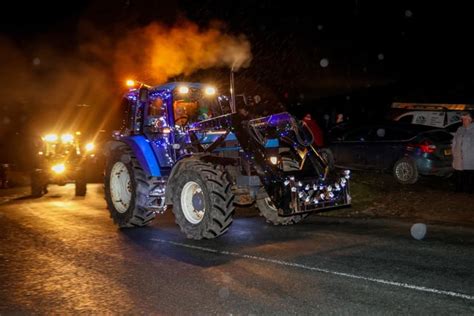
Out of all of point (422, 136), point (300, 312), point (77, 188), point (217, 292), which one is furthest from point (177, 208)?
point (77, 188)

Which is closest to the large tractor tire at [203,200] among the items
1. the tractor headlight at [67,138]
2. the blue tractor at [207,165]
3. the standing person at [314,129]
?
the blue tractor at [207,165]

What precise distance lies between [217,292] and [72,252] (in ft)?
10.8

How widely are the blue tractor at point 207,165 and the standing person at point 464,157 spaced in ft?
14.7

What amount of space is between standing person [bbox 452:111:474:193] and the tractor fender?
6944 millimetres

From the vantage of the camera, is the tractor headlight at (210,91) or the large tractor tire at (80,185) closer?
the tractor headlight at (210,91)

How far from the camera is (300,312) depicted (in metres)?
4.86

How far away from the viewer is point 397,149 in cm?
1393

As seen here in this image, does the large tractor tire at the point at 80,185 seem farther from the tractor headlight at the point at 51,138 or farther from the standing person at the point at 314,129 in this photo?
the standing person at the point at 314,129

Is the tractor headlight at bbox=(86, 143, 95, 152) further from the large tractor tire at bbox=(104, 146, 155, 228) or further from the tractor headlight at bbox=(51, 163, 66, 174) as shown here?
the large tractor tire at bbox=(104, 146, 155, 228)

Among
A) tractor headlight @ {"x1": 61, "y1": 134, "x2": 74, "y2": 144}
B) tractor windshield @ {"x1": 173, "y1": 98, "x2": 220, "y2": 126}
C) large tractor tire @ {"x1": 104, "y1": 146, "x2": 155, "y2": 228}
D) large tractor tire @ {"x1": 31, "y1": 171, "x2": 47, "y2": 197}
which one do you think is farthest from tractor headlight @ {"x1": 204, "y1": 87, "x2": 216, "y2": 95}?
tractor headlight @ {"x1": 61, "y1": 134, "x2": 74, "y2": 144}

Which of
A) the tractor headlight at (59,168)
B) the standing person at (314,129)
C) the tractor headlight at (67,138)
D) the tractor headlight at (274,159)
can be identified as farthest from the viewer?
the tractor headlight at (67,138)

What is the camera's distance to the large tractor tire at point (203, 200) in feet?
26.2

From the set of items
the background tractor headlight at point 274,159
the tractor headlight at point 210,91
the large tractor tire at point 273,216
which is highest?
the tractor headlight at point 210,91

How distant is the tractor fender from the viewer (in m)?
9.55
